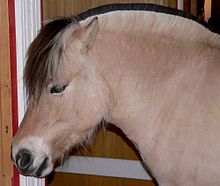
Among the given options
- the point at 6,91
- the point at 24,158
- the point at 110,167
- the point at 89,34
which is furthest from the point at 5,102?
the point at 110,167

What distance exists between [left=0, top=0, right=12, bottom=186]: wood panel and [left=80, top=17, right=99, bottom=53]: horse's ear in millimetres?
284

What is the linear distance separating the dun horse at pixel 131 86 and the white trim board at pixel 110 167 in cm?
102

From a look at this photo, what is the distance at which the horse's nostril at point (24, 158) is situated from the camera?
126 cm

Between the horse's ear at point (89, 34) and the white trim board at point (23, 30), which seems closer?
the horse's ear at point (89, 34)

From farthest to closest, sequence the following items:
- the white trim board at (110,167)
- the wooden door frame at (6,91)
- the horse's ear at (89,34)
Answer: the white trim board at (110,167), the wooden door frame at (6,91), the horse's ear at (89,34)

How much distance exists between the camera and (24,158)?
4.14 ft

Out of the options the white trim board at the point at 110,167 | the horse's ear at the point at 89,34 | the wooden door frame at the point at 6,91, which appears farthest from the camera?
the white trim board at the point at 110,167

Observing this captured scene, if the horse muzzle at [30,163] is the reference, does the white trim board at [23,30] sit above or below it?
above

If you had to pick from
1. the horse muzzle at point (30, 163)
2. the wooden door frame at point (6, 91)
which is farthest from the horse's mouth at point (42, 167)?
the wooden door frame at point (6, 91)

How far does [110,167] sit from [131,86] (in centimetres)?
115

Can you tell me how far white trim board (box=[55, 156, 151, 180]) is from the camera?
233 centimetres

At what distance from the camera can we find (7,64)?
1.40 metres

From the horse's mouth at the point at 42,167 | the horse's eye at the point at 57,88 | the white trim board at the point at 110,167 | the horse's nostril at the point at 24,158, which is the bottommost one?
the white trim board at the point at 110,167

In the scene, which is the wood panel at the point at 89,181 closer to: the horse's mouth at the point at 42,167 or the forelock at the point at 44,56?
the horse's mouth at the point at 42,167
